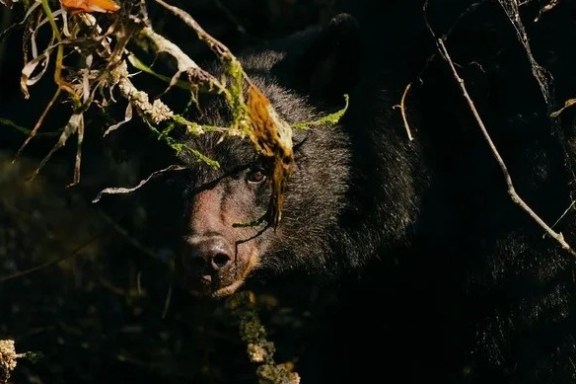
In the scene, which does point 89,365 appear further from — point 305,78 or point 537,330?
point 537,330

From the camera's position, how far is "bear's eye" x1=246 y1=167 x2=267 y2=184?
23.2 ft

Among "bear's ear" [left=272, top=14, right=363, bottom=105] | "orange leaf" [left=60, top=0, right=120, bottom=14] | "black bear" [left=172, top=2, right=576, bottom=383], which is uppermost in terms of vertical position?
"orange leaf" [left=60, top=0, right=120, bottom=14]

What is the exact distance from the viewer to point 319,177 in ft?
24.4

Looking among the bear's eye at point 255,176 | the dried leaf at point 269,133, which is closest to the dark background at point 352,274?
the bear's eye at point 255,176

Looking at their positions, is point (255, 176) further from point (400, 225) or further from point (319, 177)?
point (400, 225)

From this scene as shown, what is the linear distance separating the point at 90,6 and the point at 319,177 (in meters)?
2.19

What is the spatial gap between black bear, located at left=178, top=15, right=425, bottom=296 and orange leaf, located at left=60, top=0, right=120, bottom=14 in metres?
1.56

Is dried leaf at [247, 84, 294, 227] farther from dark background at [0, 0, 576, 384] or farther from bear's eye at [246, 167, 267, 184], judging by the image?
bear's eye at [246, 167, 267, 184]

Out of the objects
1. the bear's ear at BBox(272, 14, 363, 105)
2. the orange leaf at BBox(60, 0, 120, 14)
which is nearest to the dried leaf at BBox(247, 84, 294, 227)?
the orange leaf at BBox(60, 0, 120, 14)

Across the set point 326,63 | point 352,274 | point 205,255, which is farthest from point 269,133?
point 352,274

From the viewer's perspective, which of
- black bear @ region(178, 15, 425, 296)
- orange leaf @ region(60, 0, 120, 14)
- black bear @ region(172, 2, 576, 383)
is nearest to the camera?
orange leaf @ region(60, 0, 120, 14)

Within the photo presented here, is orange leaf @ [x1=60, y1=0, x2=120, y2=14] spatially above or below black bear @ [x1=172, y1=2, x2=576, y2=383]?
above

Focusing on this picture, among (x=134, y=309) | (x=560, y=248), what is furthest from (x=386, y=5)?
(x=134, y=309)

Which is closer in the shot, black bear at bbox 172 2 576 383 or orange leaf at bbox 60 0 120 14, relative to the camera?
orange leaf at bbox 60 0 120 14
